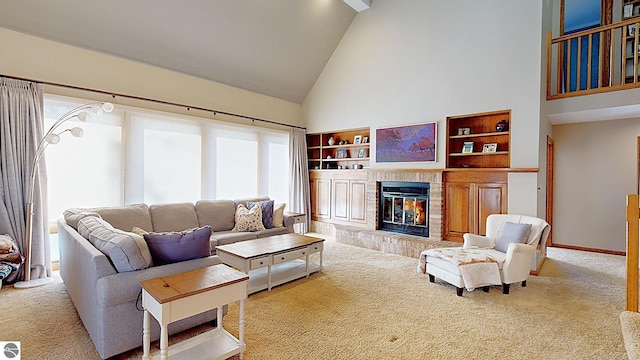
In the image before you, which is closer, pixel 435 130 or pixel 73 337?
pixel 73 337

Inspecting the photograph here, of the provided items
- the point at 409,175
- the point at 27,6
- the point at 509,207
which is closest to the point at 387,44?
the point at 409,175

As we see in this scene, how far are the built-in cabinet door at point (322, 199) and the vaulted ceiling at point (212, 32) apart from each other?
84.1 inches

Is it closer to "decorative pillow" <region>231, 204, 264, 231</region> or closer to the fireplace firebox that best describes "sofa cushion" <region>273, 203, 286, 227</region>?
"decorative pillow" <region>231, 204, 264, 231</region>

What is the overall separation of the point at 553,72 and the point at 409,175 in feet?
8.88

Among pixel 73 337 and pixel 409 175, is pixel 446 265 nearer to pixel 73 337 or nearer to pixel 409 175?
pixel 409 175

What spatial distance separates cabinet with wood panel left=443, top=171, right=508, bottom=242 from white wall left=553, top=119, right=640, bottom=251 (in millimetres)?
2209

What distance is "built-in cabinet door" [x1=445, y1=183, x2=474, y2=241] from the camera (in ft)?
15.8

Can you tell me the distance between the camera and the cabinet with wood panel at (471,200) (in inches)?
179

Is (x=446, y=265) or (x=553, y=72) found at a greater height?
(x=553, y=72)

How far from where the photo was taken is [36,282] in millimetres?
3541

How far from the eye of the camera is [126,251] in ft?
7.03

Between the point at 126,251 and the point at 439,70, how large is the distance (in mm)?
5050

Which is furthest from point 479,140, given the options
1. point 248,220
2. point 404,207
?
point 248,220

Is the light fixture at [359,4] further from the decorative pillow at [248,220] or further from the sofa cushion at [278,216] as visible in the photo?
the decorative pillow at [248,220]
